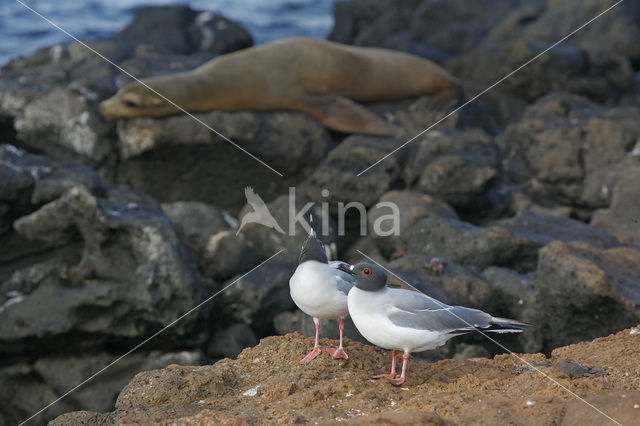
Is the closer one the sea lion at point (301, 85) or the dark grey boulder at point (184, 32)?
the sea lion at point (301, 85)

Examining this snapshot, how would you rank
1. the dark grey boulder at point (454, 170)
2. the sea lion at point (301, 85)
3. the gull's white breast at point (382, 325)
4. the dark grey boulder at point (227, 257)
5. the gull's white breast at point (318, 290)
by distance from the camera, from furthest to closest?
1. the sea lion at point (301, 85)
2. the dark grey boulder at point (454, 170)
3. the dark grey boulder at point (227, 257)
4. the gull's white breast at point (318, 290)
5. the gull's white breast at point (382, 325)

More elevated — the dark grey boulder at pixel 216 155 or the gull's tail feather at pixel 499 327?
the gull's tail feather at pixel 499 327

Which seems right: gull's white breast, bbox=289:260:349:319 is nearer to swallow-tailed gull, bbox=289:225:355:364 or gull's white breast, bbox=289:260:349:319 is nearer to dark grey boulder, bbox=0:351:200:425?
swallow-tailed gull, bbox=289:225:355:364

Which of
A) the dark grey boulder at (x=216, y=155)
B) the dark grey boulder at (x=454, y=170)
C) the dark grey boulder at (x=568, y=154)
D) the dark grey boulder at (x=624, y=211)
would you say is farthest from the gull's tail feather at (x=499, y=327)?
the dark grey boulder at (x=216, y=155)

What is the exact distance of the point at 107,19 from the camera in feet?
72.3

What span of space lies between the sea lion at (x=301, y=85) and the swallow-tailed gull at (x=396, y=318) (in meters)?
6.63

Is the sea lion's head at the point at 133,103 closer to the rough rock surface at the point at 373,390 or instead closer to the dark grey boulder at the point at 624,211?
the dark grey boulder at the point at 624,211

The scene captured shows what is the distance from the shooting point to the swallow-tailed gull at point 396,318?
357cm

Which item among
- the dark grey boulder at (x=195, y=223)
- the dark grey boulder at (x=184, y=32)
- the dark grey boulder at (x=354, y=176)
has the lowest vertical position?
the dark grey boulder at (x=195, y=223)

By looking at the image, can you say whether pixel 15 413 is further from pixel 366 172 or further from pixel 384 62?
pixel 384 62

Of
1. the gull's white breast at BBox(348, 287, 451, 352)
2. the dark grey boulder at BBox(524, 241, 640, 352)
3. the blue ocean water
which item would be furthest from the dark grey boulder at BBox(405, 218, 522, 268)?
the blue ocean water

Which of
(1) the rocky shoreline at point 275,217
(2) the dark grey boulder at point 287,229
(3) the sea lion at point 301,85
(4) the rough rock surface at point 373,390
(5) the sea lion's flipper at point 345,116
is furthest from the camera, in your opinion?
(5) the sea lion's flipper at point 345,116

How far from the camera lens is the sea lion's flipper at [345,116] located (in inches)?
404

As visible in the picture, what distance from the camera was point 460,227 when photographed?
268 inches
